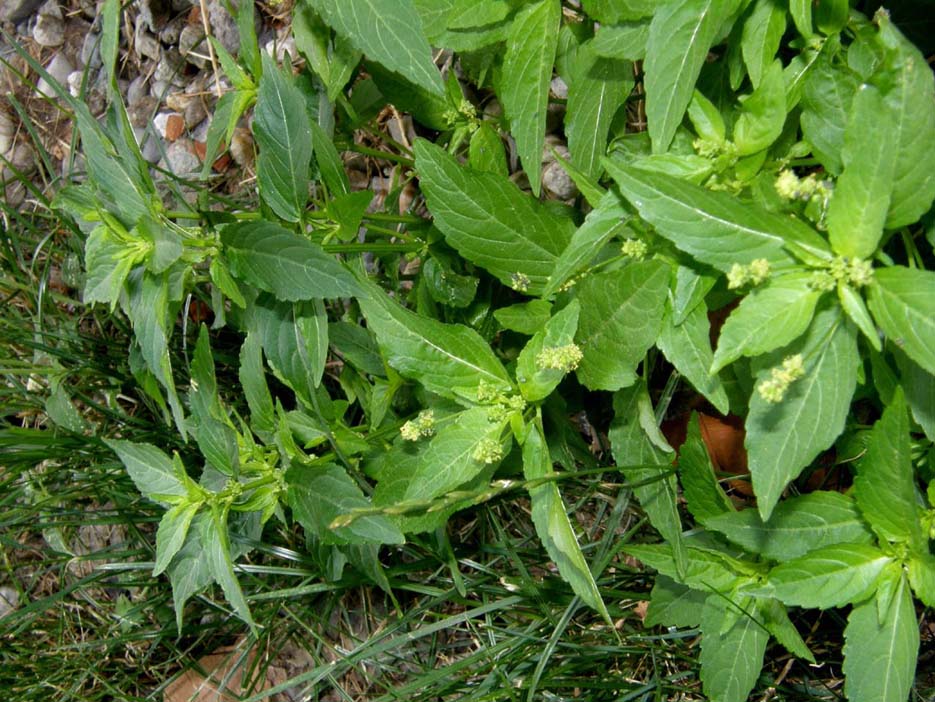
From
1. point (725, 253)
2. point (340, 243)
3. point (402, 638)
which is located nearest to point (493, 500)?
point (402, 638)

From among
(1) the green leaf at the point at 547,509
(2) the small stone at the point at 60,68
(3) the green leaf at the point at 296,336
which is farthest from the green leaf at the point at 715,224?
(2) the small stone at the point at 60,68

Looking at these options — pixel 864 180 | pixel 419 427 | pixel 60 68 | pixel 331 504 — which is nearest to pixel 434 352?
pixel 419 427

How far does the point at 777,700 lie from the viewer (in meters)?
2.13

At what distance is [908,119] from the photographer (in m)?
1.27

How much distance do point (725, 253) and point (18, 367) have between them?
7.72 feet

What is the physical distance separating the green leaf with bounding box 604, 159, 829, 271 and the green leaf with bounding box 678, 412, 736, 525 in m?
0.52

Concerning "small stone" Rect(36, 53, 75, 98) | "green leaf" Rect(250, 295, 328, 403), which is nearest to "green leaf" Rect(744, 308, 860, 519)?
"green leaf" Rect(250, 295, 328, 403)

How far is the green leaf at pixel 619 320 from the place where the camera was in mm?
1598

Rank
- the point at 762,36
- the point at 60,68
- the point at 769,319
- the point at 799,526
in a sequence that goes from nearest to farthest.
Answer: the point at 769,319 → the point at 762,36 → the point at 799,526 → the point at 60,68

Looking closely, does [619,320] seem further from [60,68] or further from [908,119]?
[60,68]

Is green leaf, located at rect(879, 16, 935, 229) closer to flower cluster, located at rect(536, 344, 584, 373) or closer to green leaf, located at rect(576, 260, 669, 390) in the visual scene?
green leaf, located at rect(576, 260, 669, 390)

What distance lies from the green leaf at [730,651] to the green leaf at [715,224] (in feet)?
2.75

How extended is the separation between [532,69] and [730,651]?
4.31ft

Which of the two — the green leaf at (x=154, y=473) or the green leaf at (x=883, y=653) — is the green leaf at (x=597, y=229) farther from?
the green leaf at (x=154, y=473)
